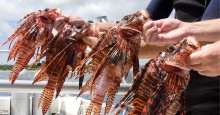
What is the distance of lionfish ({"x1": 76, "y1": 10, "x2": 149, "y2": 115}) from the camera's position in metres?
1.47

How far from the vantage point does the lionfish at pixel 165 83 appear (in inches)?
46.1

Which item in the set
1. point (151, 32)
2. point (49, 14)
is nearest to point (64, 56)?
point (49, 14)

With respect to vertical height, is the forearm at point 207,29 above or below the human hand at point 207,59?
above

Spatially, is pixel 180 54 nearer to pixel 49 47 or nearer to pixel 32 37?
pixel 49 47

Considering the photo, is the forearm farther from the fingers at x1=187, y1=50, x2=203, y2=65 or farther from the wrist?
the wrist

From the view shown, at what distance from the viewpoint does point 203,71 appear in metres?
1.15

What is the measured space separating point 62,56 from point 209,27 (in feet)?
2.76

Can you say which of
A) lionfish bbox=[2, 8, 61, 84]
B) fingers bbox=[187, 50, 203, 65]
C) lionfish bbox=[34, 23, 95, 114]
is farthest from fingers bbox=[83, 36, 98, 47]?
fingers bbox=[187, 50, 203, 65]

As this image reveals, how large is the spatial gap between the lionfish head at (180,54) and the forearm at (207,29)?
56 millimetres

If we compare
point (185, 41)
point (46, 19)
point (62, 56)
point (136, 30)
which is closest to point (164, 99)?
point (185, 41)

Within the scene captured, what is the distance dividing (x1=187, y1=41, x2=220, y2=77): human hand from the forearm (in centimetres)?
12

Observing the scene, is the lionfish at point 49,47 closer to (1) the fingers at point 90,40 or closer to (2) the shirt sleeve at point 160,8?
(1) the fingers at point 90,40

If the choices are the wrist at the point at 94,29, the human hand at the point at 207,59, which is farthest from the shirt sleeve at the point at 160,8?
the human hand at the point at 207,59

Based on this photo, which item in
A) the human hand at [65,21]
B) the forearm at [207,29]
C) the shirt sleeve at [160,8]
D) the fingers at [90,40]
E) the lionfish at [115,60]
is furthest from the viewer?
the shirt sleeve at [160,8]
